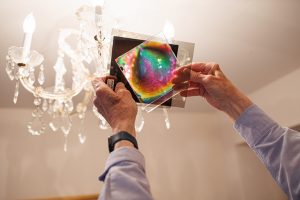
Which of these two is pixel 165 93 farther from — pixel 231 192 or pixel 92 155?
pixel 231 192

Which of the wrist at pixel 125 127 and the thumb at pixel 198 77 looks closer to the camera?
the wrist at pixel 125 127

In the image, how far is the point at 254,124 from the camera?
799 millimetres

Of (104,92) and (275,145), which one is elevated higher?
(104,92)

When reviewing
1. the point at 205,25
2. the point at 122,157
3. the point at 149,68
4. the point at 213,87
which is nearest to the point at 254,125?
the point at 213,87

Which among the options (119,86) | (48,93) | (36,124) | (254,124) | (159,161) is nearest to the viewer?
(119,86)

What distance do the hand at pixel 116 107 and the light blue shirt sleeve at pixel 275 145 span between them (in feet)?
1.16

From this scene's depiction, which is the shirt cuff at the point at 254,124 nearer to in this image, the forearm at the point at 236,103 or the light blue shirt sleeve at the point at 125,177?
the forearm at the point at 236,103

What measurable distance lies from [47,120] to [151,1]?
1370mm

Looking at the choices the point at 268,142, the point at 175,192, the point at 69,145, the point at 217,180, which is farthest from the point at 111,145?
the point at 217,180

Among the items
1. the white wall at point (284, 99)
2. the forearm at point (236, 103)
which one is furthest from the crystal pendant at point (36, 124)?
the white wall at point (284, 99)

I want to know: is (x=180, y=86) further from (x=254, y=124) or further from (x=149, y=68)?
(x=254, y=124)

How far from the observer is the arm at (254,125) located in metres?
0.73

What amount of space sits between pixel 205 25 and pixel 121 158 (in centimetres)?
113

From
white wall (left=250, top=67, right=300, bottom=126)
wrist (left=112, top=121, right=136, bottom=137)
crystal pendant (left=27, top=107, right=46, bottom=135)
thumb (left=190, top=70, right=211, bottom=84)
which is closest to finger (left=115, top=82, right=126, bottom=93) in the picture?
wrist (left=112, top=121, right=136, bottom=137)
